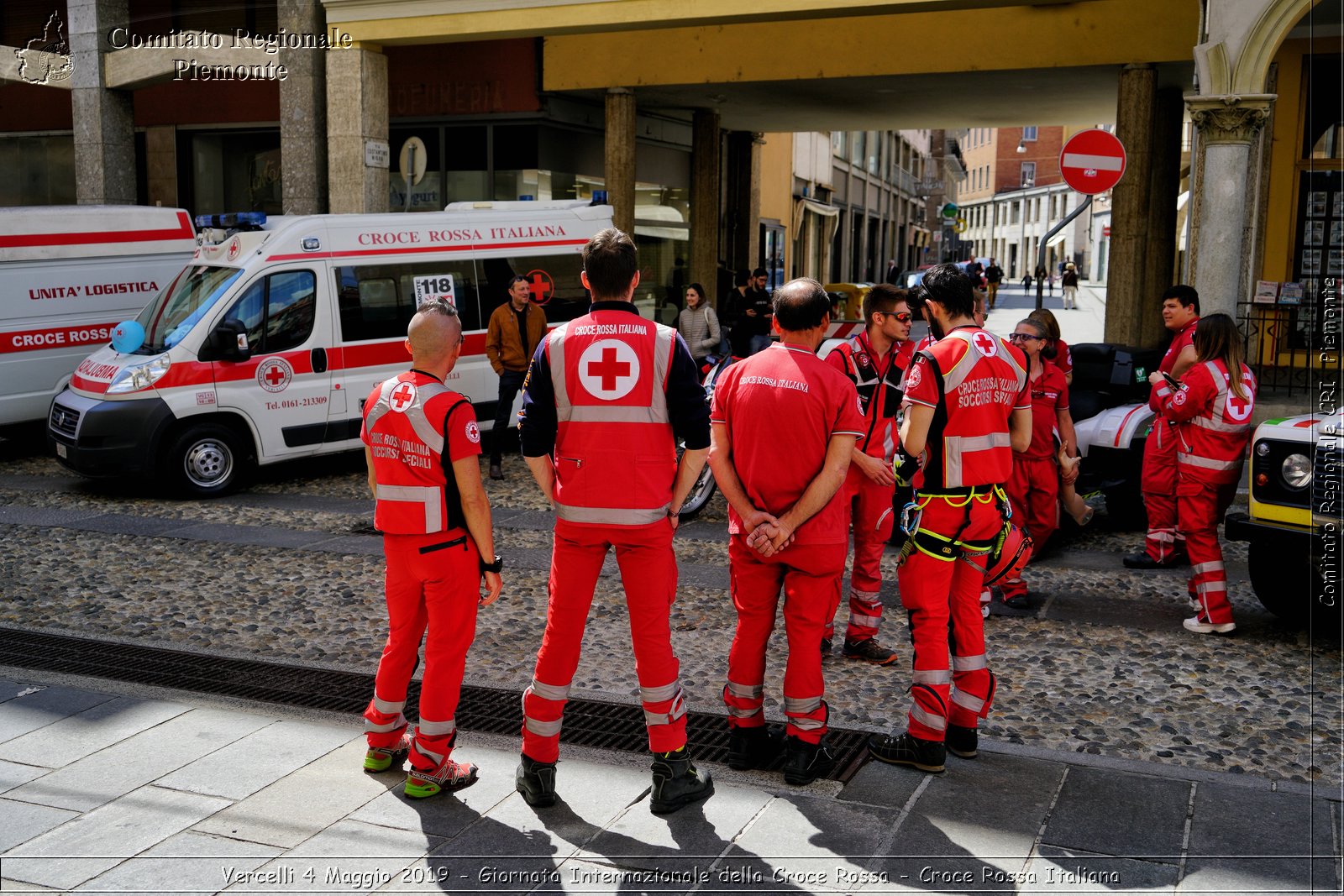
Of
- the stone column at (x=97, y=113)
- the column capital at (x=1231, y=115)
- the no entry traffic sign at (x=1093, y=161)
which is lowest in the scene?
the no entry traffic sign at (x=1093, y=161)

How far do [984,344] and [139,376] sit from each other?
317 inches

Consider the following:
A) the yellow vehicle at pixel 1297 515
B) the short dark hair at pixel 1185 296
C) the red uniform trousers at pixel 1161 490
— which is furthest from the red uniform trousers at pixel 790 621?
the short dark hair at pixel 1185 296

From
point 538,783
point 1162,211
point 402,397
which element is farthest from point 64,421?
point 1162,211

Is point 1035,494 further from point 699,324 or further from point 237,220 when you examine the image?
point 237,220

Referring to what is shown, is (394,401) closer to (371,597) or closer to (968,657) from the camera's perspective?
(968,657)

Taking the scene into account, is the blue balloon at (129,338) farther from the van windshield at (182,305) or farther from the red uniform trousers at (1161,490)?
the red uniform trousers at (1161,490)

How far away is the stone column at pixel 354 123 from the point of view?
15.2m

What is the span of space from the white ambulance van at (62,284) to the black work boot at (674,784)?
32.1ft

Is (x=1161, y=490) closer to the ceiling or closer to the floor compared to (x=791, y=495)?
closer to the floor

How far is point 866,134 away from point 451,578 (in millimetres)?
43931

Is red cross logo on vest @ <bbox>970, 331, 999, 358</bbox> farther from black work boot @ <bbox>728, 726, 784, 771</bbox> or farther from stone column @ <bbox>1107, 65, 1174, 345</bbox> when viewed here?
stone column @ <bbox>1107, 65, 1174, 345</bbox>

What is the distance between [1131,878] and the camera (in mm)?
3756

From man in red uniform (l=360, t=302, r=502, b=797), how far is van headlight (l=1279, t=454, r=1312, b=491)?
417 centimetres

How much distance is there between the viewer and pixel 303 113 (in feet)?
51.1
